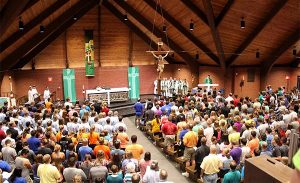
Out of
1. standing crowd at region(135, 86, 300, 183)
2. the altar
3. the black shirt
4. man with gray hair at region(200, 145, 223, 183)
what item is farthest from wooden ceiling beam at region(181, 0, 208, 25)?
the black shirt

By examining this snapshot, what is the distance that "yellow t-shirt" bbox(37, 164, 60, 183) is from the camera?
22.3 ft

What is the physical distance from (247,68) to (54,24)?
11.7m

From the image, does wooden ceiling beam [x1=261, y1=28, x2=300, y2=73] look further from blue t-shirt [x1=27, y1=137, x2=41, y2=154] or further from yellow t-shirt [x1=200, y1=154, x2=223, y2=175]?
blue t-shirt [x1=27, y1=137, x2=41, y2=154]

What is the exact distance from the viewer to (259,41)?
1744 cm

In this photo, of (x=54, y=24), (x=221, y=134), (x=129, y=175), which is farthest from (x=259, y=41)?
(x=129, y=175)

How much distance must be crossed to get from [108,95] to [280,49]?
1025 centimetres

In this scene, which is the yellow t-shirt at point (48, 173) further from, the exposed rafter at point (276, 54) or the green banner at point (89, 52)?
the green banner at point (89, 52)

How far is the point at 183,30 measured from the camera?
18.9m

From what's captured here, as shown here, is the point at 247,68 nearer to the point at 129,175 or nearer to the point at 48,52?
the point at 48,52

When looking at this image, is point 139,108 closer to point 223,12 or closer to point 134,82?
point 223,12

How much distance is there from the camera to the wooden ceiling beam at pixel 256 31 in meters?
13.6

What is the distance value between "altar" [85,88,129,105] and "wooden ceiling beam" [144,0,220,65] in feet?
18.7

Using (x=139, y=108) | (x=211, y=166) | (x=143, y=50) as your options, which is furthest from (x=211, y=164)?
(x=143, y=50)

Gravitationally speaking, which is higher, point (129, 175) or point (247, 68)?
point (247, 68)
